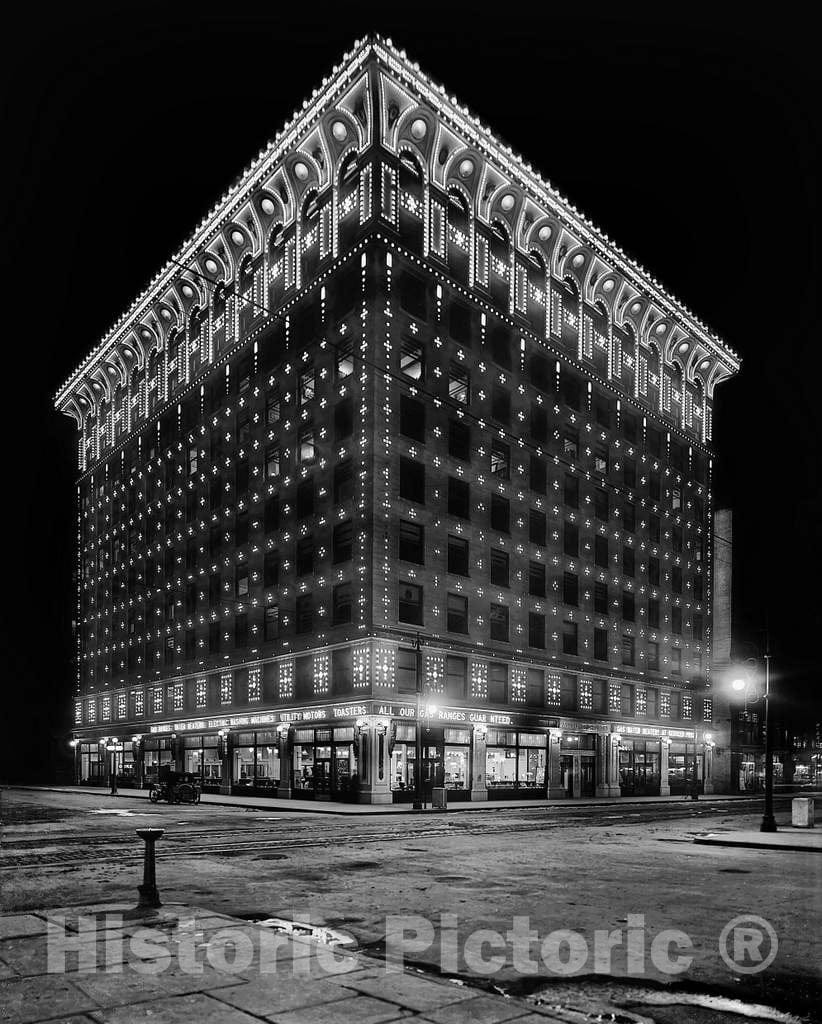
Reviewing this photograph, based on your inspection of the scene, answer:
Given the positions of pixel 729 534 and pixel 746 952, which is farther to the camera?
pixel 729 534

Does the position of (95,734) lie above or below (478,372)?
below

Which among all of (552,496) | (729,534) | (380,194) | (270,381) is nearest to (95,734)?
(270,381)

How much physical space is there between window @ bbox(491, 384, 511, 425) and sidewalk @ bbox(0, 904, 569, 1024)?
44.5m

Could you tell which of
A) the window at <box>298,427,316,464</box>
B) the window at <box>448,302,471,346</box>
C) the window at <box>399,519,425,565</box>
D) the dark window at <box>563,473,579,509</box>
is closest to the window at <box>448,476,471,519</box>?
the window at <box>399,519,425,565</box>

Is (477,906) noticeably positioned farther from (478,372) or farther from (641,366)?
(641,366)

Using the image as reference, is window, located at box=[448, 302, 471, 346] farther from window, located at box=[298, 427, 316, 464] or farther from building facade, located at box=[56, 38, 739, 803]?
window, located at box=[298, 427, 316, 464]

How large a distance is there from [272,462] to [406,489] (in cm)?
1045

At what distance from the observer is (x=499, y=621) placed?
50.8 m

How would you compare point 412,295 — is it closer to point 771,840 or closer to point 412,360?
point 412,360

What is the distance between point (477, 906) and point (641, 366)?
196 ft

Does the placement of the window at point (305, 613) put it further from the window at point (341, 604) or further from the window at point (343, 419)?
the window at point (343, 419)

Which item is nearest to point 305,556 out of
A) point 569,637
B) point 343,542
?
point 343,542

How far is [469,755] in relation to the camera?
4741 centimetres

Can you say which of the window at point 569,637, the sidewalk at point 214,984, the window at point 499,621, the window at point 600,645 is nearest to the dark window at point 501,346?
the window at point 499,621
